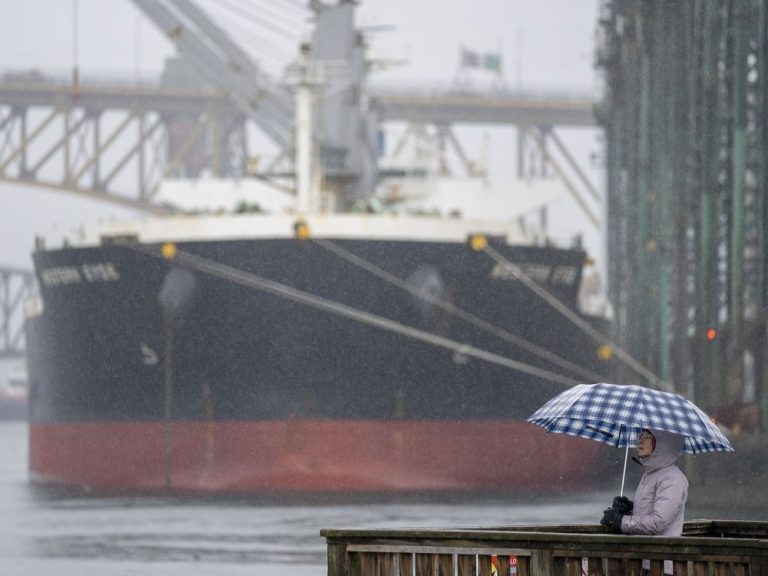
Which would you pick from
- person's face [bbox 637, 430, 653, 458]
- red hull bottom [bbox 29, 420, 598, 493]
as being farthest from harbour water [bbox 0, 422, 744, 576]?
person's face [bbox 637, 430, 653, 458]

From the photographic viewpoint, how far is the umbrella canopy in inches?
392

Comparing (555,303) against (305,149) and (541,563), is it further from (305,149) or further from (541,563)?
(541,563)

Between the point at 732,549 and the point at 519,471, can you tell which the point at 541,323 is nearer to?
the point at 519,471

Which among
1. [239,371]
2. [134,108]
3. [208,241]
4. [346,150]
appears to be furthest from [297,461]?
[134,108]

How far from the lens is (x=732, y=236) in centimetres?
3130

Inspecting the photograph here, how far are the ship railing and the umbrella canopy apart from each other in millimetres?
644

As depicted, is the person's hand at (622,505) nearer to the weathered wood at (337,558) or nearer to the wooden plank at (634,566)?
the wooden plank at (634,566)

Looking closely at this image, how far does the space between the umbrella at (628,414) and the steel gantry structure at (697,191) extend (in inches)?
714

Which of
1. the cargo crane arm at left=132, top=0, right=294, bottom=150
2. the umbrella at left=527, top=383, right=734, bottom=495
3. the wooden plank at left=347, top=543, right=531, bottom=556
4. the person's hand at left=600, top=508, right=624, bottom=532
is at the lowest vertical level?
the wooden plank at left=347, top=543, right=531, bottom=556

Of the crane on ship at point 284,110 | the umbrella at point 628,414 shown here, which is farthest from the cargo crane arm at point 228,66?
the umbrella at point 628,414

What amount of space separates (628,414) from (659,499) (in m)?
0.54

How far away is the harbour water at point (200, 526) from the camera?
70.3 ft

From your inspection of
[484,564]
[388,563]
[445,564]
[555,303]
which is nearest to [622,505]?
[484,564]

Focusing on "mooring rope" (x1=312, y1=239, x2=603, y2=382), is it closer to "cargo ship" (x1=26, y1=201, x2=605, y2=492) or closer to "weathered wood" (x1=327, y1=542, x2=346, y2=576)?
"cargo ship" (x1=26, y1=201, x2=605, y2=492)
